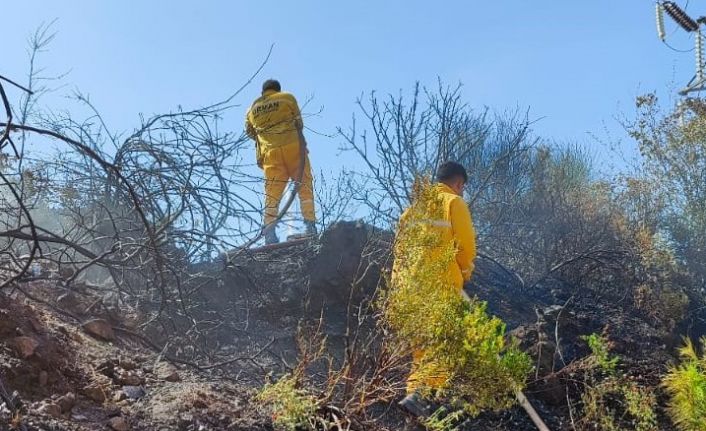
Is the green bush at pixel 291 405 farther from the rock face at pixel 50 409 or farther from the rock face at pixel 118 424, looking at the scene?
the rock face at pixel 50 409

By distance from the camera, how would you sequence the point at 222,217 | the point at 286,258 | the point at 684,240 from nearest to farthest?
the point at 222,217
the point at 286,258
the point at 684,240

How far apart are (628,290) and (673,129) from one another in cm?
457

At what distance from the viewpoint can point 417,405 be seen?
401 cm

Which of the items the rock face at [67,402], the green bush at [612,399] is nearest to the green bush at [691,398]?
the green bush at [612,399]

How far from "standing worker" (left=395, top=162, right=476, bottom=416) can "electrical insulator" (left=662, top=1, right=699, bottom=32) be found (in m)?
9.93

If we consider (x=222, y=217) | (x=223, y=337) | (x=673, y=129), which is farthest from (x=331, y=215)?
(x=673, y=129)

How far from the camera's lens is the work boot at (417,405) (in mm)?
3990

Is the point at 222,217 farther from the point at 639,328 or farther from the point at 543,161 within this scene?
the point at 543,161

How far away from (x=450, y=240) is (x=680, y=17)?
11.2m

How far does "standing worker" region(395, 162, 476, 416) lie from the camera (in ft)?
11.8

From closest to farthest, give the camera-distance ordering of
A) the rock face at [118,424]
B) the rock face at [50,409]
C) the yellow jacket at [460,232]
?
the rock face at [50,409], the rock face at [118,424], the yellow jacket at [460,232]

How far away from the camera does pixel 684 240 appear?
9.80 meters

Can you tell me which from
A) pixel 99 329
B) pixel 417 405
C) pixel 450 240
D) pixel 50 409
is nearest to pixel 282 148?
pixel 99 329

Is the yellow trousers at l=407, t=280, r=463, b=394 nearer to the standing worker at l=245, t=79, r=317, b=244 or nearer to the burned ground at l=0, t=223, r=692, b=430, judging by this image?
the burned ground at l=0, t=223, r=692, b=430
